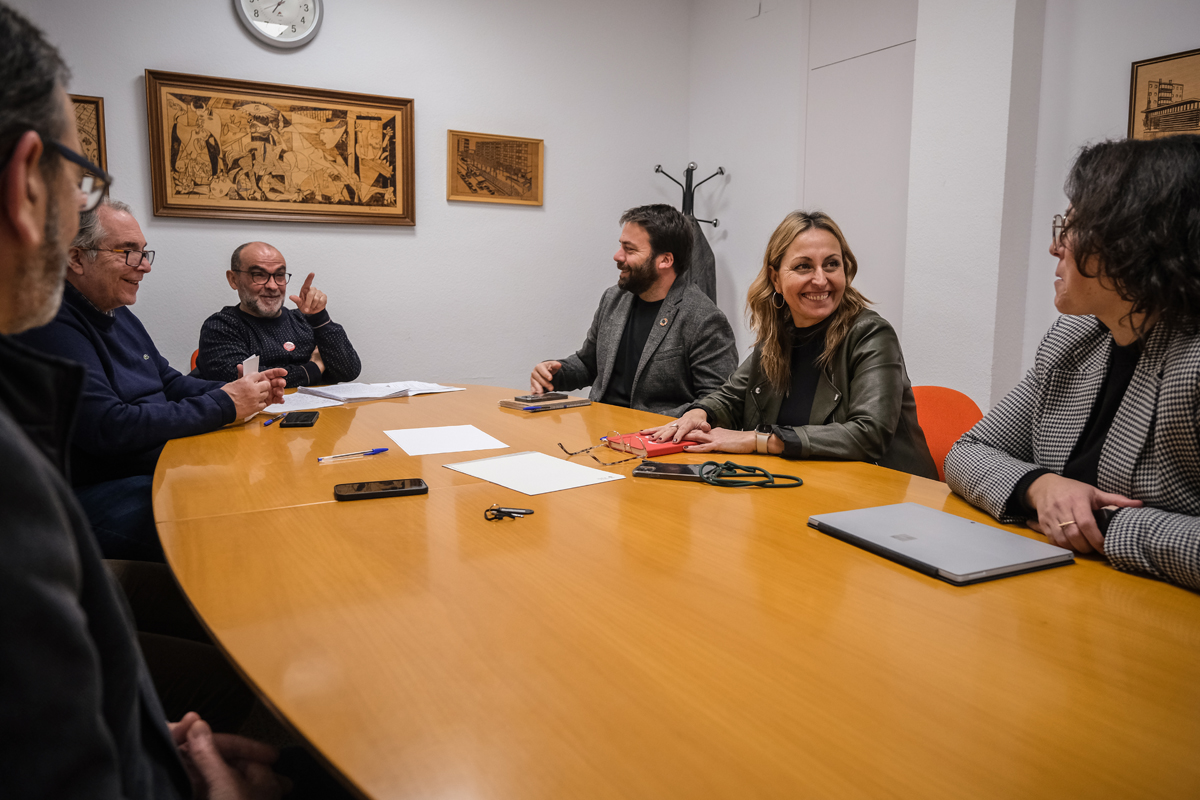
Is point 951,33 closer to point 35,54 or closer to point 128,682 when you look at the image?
point 35,54

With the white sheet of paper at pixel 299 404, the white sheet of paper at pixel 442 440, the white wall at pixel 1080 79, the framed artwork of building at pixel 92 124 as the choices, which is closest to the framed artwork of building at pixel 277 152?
the framed artwork of building at pixel 92 124

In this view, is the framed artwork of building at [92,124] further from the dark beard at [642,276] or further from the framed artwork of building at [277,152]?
the dark beard at [642,276]

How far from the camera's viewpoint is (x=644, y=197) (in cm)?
489

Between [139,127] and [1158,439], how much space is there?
13.6 ft

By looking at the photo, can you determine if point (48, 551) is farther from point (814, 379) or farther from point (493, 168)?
point (493, 168)

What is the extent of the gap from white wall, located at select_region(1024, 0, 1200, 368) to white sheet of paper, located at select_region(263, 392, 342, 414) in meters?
2.89

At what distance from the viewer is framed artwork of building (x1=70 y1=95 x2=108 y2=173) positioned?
133 inches

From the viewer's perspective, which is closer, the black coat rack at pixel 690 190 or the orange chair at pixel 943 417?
the orange chair at pixel 943 417

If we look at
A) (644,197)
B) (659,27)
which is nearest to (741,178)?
(644,197)

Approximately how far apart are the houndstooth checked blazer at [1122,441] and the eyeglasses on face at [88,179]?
4.56 feet

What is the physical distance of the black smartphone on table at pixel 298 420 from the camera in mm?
2240

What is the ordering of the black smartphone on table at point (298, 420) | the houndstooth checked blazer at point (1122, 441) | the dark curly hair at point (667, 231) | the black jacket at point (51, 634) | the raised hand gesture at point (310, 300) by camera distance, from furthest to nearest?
the raised hand gesture at point (310, 300)
the dark curly hair at point (667, 231)
the black smartphone on table at point (298, 420)
the houndstooth checked blazer at point (1122, 441)
the black jacket at point (51, 634)

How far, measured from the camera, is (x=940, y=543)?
3.79ft

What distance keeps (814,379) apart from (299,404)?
5.92ft
